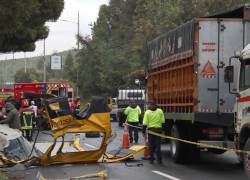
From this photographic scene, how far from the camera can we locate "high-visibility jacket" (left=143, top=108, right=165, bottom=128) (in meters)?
17.0

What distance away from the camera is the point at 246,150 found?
11758 millimetres

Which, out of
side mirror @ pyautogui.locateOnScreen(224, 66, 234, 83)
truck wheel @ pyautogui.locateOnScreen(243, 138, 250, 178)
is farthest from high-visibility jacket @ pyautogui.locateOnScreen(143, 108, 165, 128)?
truck wheel @ pyautogui.locateOnScreen(243, 138, 250, 178)

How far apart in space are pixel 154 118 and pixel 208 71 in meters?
2.89

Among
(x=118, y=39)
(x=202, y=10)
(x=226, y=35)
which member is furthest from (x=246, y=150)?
(x=118, y=39)

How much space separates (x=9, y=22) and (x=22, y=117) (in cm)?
1365

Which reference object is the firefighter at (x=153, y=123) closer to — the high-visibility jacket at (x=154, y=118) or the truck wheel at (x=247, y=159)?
the high-visibility jacket at (x=154, y=118)

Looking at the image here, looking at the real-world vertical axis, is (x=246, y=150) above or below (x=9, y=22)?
below

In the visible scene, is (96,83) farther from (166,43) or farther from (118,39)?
(166,43)

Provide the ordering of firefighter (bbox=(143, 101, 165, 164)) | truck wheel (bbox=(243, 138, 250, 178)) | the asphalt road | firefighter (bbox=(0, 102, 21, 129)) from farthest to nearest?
firefighter (bbox=(0, 102, 21, 129))
firefighter (bbox=(143, 101, 165, 164))
the asphalt road
truck wheel (bbox=(243, 138, 250, 178))

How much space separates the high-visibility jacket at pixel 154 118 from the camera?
16969mm

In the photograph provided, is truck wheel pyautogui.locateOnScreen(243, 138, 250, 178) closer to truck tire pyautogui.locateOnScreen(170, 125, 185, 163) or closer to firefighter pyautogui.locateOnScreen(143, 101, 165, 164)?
truck tire pyautogui.locateOnScreen(170, 125, 185, 163)

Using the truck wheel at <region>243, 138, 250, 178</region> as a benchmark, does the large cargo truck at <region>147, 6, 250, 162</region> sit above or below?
above

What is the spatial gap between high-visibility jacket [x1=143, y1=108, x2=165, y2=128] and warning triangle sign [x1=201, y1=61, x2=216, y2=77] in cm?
266

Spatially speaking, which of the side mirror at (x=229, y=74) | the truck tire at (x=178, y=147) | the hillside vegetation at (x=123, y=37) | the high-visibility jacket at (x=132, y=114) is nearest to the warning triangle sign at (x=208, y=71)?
the side mirror at (x=229, y=74)
